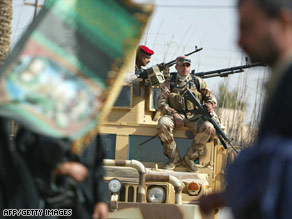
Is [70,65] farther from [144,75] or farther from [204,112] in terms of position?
[144,75]

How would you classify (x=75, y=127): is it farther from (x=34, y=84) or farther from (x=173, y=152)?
(x=173, y=152)

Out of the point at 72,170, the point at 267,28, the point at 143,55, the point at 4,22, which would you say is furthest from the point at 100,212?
the point at 4,22

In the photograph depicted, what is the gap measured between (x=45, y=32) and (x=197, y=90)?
5953 millimetres

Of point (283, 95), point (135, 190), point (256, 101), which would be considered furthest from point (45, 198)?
point (256, 101)

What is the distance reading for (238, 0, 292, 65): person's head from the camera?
7.41 feet

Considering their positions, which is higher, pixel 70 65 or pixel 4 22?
pixel 4 22

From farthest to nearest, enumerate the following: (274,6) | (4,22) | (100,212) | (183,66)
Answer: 1. (4,22)
2. (183,66)
3. (100,212)
4. (274,6)

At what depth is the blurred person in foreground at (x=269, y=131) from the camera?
2154 millimetres

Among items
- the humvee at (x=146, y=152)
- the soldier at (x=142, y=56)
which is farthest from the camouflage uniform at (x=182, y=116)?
the soldier at (x=142, y=56)

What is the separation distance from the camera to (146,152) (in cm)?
873

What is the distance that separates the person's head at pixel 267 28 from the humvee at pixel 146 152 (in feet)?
17.6

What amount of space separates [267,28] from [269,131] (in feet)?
1.06

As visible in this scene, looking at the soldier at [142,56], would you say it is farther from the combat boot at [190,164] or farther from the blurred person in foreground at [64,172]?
the blurred person in foreground at [64,172]

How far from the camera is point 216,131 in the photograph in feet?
29.3
